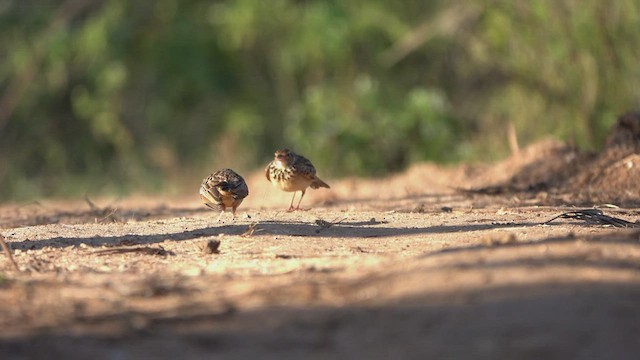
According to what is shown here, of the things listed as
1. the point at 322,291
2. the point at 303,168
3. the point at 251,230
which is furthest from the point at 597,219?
the point at 322,291

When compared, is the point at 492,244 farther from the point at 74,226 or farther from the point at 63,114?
the point at 63,114

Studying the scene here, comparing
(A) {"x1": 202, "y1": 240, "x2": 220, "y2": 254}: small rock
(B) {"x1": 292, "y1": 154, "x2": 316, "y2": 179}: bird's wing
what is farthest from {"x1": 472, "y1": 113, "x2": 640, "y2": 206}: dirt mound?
(A) {"x1": 202, "y1": 240, "x2": 220, "y2": 254}: small rock

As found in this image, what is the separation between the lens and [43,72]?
25.8 m

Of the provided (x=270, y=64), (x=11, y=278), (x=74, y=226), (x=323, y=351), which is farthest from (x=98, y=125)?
(x=323, y=351)

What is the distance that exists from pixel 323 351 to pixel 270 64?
70.6ft

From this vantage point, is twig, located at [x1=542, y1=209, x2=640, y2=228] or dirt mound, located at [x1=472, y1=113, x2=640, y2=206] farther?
dirt mound, located at [x1=472, y1=113, x2=640, y2=206]

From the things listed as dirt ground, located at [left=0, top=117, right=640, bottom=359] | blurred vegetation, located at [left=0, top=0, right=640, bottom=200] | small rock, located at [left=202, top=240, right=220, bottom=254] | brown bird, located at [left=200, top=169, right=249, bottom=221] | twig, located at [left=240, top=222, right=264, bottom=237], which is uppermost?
blurred vegetation, located at [left=0, top=0, right=640, bottom=200]

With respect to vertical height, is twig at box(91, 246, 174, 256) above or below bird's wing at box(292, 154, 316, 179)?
below

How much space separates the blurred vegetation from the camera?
1864 cm

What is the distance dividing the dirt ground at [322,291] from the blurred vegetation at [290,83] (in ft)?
31.8

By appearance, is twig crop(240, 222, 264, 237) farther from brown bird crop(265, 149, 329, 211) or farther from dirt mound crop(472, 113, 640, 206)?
dirt mound crop(472, 113, 640, 206)

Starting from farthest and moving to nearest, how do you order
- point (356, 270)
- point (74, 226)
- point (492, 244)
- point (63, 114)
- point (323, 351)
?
point (63, 114) → point (74, 226) → point (492, 244) → point (356, 270) → point (323, 351)

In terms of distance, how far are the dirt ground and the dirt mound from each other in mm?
2715

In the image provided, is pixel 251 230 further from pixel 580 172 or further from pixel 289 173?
pixel 580 172
